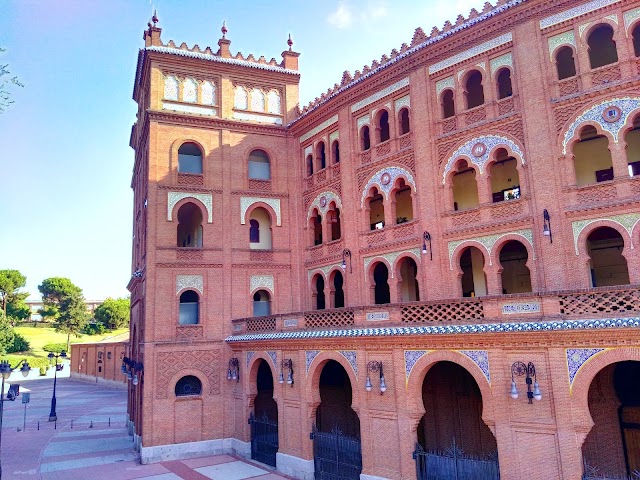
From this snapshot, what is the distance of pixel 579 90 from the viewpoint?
15.5 meters

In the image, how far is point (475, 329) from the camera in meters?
13.3

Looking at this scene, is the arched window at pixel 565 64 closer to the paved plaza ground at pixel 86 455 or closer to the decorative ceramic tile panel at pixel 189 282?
the decorative ceramic tile panel at pixel 189 282

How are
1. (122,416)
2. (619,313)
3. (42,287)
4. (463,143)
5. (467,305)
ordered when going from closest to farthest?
1. (619,313)
2. (467,305)
3. (463,143)
4. (122,416)
5. (42,287)

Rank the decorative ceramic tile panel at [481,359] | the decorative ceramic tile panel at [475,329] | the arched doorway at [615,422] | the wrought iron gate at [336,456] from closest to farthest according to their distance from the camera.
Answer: the decorative ceramic tile panel at [475,329] → the decorative ceramic tile panel at [481,359] → the arched doorway at [615,422] → the wrought iron gate at [336,456]

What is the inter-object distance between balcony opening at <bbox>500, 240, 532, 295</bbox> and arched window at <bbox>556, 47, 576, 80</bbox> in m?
5.88

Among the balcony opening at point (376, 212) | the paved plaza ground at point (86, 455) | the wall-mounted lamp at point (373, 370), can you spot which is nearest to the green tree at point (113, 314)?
the paved plaza ground at point (86, 455)

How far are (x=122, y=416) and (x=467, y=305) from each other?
93.8 feet

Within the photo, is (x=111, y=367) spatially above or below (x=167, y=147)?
below

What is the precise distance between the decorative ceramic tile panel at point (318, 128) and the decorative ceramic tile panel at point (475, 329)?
Result: 31.6 feet

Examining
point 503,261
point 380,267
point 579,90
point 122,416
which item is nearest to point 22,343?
point 122,416

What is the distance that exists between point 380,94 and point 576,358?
12723 millimetres

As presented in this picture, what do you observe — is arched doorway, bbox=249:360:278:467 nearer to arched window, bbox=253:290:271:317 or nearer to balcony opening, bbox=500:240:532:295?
arched window, bbox=253:290:271:317

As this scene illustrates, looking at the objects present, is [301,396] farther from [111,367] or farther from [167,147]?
[111,367]

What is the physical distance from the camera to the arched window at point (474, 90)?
18778 mm
